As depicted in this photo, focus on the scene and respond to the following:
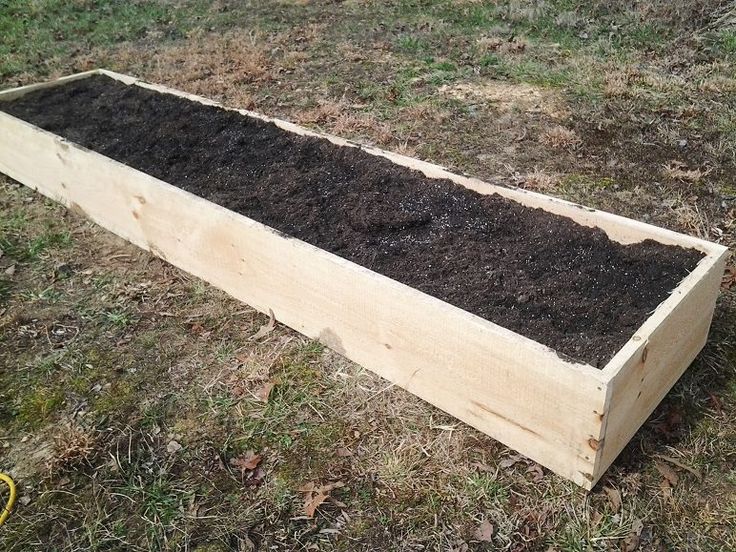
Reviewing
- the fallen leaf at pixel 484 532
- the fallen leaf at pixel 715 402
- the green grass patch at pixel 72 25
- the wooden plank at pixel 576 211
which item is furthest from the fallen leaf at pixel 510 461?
the green grass patch at pixel 72 25

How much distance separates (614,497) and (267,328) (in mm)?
1688

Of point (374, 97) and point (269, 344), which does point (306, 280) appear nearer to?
point (269, 344)

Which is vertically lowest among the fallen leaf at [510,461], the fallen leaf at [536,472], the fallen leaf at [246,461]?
the fallen leaf at [536,472]

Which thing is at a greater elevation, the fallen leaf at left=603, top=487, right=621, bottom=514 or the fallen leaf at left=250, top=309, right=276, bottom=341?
the fallen leaf at left=250, top=309, right=276, bottom=341

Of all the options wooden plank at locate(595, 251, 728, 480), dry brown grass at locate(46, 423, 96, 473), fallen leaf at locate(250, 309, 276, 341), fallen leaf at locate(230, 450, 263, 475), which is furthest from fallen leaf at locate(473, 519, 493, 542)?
dry brown grass at locate(46, 423, 96, 473)

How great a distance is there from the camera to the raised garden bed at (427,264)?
214 centimetres

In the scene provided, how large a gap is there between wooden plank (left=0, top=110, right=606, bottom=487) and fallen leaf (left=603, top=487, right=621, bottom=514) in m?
0.11

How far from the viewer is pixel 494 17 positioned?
7539mm

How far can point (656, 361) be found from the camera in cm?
223

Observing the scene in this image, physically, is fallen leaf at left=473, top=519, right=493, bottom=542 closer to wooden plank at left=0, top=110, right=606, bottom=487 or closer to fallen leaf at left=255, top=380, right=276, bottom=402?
wooden plank at left=0, top=110, right=606, bottom=487

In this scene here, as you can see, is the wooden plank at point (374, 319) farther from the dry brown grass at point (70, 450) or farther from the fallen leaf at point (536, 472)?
the dry brown grass at point (70, 450)

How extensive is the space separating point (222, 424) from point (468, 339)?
3.59 ft

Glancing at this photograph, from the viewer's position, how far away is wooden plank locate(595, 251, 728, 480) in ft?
6.65


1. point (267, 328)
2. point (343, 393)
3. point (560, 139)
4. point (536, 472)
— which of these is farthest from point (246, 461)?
point (560, 139)
